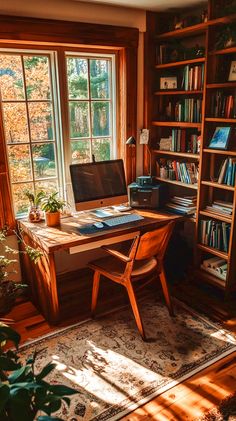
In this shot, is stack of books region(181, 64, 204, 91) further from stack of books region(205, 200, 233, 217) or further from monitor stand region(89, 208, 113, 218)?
monitor stand region(89, 208, 113, 218)

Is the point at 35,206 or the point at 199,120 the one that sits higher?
the point at 199,120

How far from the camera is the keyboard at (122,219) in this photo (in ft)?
8.71

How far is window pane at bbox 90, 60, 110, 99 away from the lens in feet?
9.93

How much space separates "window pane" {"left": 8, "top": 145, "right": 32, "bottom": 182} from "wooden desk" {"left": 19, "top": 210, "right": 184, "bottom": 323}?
385mm

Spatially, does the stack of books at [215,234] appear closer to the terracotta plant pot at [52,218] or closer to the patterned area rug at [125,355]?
the patterned area rug at [125,355]

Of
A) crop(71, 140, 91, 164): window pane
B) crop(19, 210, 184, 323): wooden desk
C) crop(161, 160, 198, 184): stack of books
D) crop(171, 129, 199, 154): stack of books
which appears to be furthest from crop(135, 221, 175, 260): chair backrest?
crop(71, 140, 91, 164): window pane

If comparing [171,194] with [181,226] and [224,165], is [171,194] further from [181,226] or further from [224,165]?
[224,165]

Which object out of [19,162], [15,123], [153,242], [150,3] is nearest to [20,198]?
[19,162]

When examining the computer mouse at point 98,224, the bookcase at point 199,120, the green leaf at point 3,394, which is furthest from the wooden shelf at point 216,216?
the green leaf at point 3,394

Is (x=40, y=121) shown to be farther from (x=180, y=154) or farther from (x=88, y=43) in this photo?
(x=180, y=154)

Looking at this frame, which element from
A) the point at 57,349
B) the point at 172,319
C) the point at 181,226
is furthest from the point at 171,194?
the point at 57,349

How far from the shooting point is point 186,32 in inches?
110

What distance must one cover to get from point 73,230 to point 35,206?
1.45ft

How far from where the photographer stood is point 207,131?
9.02 feet
